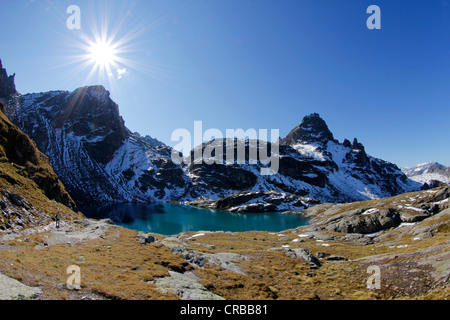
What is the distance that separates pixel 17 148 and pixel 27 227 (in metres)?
30.2

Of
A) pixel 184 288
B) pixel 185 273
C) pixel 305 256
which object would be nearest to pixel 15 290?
pixel 184 288

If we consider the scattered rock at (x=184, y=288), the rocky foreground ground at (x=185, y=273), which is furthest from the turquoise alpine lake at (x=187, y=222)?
the scattered rock at (x=184, y=288)

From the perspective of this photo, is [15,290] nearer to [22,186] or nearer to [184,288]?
[184,288]

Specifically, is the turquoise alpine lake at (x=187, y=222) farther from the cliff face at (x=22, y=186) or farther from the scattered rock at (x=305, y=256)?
the scattered rock at (x=305, y=256)

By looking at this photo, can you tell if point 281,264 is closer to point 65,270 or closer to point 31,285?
point 65,270

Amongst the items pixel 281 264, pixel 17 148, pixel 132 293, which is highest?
pixel 17 148

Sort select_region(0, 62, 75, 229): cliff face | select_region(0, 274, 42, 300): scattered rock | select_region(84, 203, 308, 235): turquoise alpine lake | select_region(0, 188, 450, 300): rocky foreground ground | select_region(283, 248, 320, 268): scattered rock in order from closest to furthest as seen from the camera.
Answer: select_region(0, 274, 42, 300): scattered rock
select_region(0, 188, 450, 300): rocky foreground ground
select_region(0, 62, 75, 229): cliff face
select_region(283, 248, 320, 268): scattered rock
select_region(84, 203, 308, 235): turquoise alpine lake

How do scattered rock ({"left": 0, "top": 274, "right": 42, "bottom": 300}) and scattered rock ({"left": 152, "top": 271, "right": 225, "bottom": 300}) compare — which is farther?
scattered rock ({"left": 152, "top": 271, "right": 225, "bottom": 300})

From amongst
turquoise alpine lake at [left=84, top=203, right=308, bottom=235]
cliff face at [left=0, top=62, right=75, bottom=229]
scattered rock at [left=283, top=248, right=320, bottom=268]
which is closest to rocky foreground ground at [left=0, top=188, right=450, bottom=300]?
scattered rock at [left=283, top=248, right=320, bottom=268]

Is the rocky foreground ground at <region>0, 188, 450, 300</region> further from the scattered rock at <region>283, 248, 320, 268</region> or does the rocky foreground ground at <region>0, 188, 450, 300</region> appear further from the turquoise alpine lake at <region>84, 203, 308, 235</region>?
the turquoise alpine lake at <region>84, 203, 308, 235</region>
